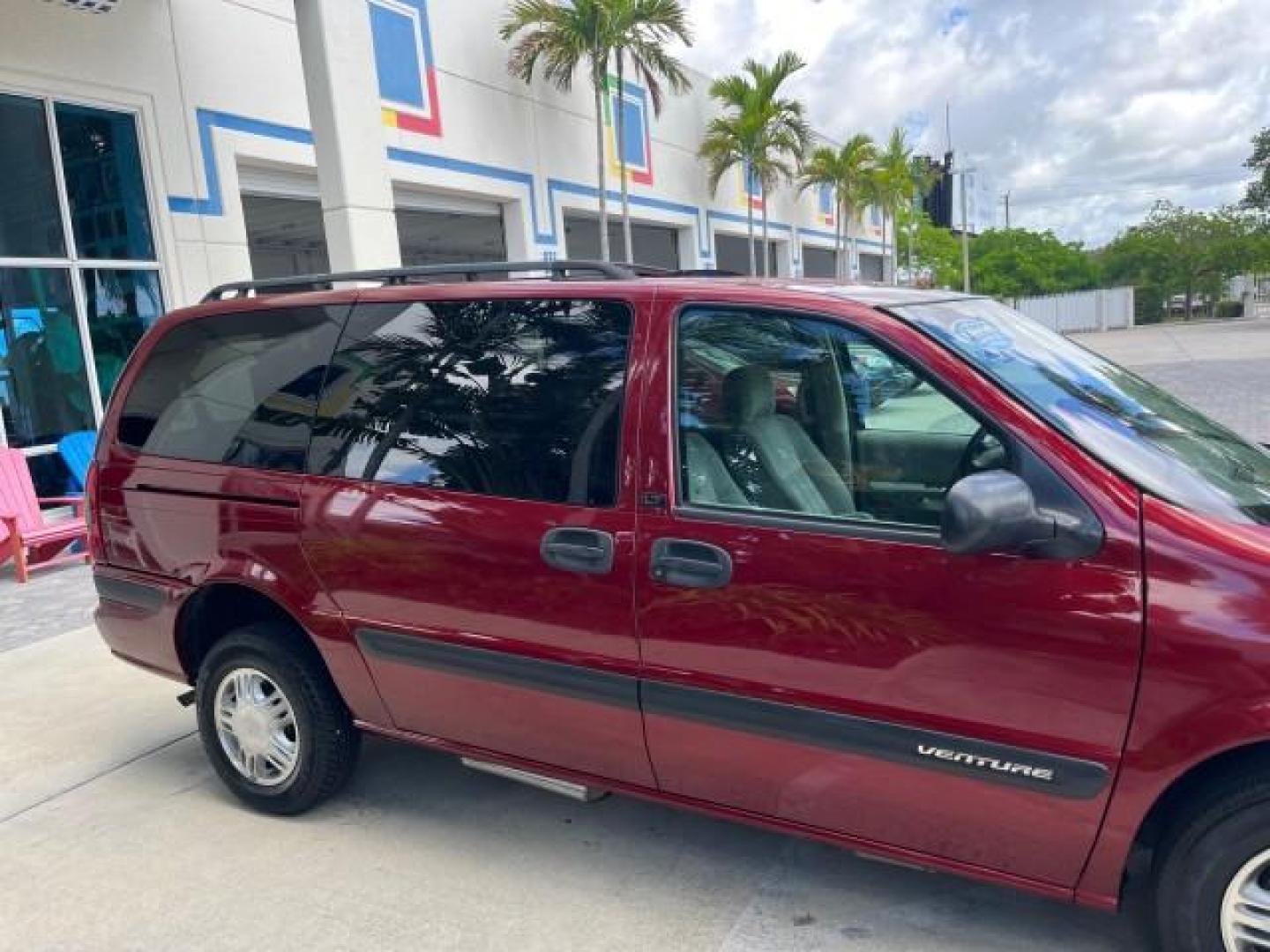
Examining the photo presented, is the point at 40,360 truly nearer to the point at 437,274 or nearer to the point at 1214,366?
the point at 437,274

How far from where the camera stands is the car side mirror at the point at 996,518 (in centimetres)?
206

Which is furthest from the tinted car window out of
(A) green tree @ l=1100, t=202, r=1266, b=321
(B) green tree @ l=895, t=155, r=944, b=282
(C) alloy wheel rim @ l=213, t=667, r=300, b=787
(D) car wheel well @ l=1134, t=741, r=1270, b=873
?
(A) green tree @ l=1100, t=202, r=1266, b=321

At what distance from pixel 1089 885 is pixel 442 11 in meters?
13.7

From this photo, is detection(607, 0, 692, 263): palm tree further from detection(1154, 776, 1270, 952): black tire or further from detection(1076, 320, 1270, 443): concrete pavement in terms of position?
detection(1154, 776, 1270, 952): black tire

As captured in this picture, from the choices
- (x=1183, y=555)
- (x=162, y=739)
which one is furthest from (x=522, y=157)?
(x=1183, y=555)

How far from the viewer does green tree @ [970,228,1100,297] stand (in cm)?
6225

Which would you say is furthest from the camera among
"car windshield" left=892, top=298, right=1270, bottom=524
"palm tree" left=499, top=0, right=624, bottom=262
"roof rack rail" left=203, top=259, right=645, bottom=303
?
"palm tree" left=499, top=0, right=624, bottom=262

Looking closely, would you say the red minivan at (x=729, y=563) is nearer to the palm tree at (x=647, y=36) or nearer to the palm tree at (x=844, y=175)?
the palm tree at (x=647, y=36)

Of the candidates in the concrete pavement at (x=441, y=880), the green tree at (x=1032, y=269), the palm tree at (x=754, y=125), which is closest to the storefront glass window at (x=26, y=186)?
the concrete pavement at (x=441, y=880)

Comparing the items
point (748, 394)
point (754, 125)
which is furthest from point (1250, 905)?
point (754, 125)

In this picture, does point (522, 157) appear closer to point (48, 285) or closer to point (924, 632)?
point (48, 285)

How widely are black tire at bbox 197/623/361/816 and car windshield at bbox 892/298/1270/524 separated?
2302 mm

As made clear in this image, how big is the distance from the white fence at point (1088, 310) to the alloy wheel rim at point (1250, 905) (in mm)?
48307

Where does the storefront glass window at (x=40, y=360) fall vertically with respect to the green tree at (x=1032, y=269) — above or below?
below
